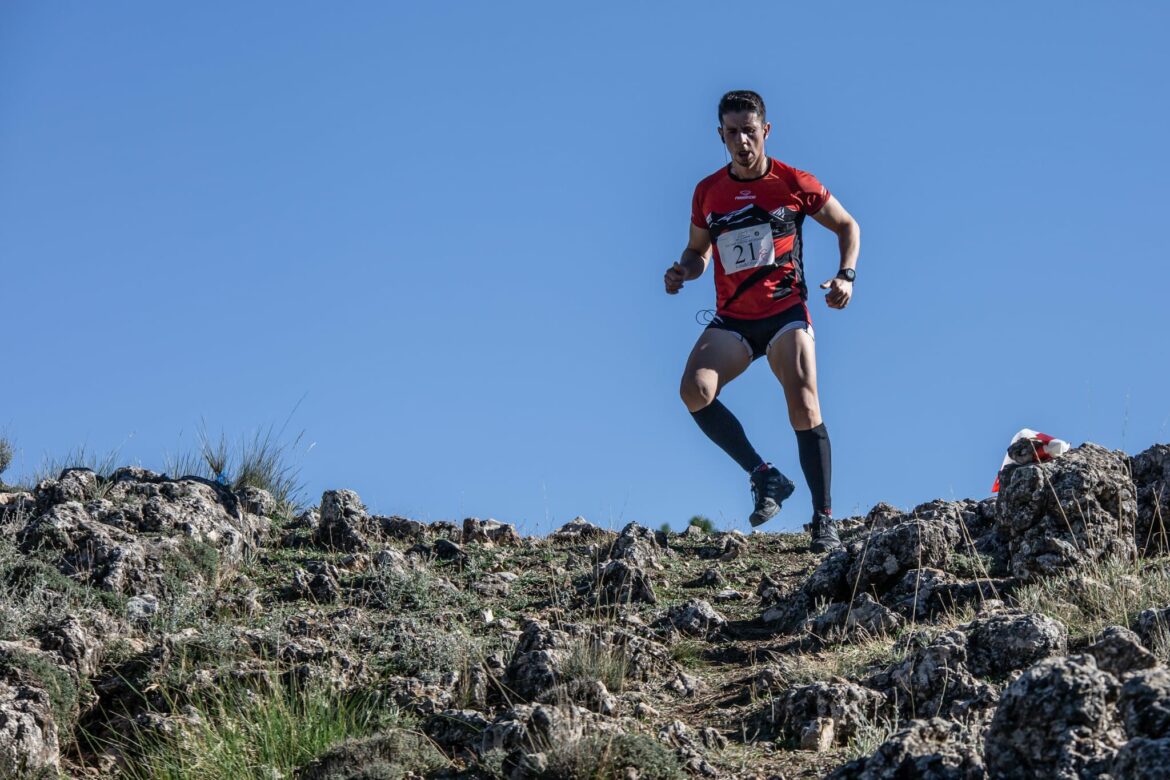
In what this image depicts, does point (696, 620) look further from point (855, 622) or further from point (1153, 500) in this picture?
point (1153, 500)

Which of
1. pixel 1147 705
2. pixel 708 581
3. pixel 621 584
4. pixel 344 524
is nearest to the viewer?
pixel 1147 705

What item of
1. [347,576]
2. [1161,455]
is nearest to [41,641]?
[347,576]

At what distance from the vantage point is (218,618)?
6.92 meters

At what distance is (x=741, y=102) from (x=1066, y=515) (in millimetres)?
3039

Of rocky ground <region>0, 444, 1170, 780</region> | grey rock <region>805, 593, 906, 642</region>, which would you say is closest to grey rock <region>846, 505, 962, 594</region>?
rocky ground <region>0, 444, 1170, 780</region>

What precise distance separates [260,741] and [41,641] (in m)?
1.51

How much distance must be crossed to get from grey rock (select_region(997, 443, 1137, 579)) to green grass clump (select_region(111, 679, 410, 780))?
3134mm

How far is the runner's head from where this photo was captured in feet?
27.8

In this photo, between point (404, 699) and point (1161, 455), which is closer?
point (404, 699)

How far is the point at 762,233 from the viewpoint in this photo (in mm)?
8531

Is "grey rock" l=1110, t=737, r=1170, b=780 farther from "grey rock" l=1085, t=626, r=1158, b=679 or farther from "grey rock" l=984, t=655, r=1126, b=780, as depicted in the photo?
"grey rock" l=1085, t=626, r=1158, b=679

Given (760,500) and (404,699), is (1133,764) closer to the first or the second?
(404,699)

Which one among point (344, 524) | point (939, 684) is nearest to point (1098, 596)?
point (939, 684)

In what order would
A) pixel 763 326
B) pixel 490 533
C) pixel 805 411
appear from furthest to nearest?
pixel 490 533
pixel 763 326
pixel 805 411
